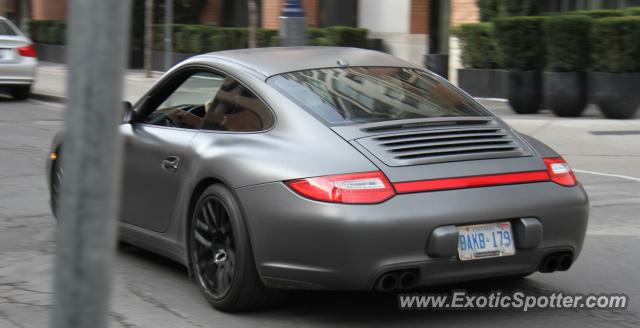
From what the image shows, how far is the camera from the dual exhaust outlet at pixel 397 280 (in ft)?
16.7

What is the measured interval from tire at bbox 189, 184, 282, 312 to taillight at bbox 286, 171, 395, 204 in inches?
17.9

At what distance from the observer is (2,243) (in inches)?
298

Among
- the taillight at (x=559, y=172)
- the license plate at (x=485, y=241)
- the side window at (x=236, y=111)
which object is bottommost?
the license plate at (x=485, y=241)

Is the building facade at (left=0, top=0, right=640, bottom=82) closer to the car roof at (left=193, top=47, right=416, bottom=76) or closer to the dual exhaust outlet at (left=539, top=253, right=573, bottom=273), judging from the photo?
the car roof at (left=193, top=47, right=416, bottom=76)

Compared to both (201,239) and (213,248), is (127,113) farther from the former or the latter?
(213,248)

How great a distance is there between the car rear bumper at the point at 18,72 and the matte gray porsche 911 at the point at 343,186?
14.2m

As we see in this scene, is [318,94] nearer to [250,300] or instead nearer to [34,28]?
[250,300]

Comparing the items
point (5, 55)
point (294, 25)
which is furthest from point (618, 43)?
point (5, 55)

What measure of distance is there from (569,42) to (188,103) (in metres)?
9.86

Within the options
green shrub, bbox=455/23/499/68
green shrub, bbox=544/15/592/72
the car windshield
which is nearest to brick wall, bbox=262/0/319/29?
the car windshield

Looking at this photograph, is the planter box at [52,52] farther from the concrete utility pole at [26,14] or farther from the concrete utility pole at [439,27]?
the concrete utility pole at [439,27]

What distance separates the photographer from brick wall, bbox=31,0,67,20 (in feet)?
116

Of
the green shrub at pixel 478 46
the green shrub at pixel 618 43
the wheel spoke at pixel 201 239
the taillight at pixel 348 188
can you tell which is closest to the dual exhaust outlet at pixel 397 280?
the taillight at pixel 348 188

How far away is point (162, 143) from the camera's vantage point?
6410 mm
